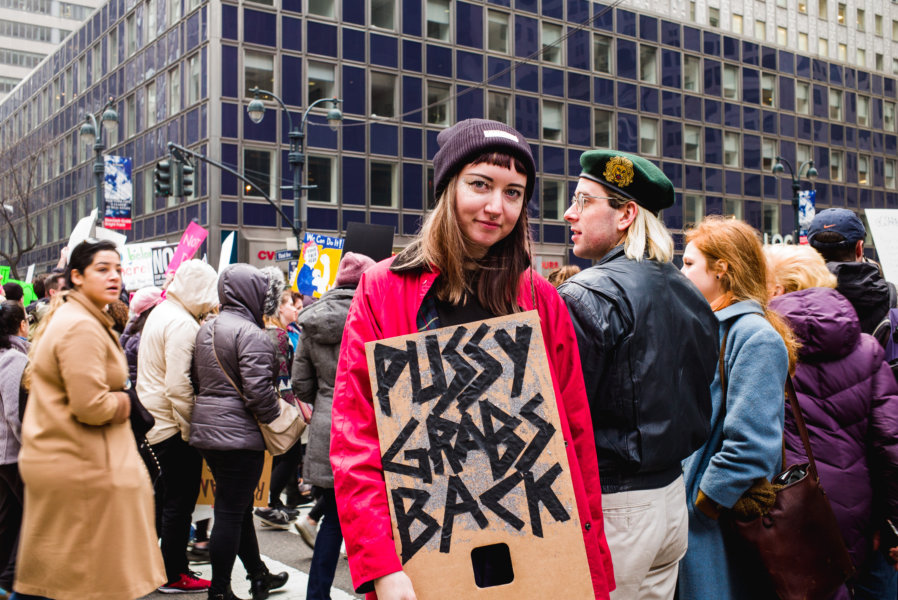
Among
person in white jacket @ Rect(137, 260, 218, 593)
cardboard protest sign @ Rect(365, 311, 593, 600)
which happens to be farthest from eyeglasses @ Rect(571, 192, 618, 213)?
person in white jacket @ Rect(137, 260, 218, 593)

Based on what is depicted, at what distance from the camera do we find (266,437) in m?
4.98

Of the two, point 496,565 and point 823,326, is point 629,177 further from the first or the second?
point 496,565

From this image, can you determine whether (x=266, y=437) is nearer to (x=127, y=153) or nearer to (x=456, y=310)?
(x=456, y=310)

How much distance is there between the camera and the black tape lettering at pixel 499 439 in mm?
2064

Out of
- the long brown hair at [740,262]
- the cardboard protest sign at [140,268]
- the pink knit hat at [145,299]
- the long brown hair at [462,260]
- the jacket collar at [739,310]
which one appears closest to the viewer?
the long brown hair at [462,260]

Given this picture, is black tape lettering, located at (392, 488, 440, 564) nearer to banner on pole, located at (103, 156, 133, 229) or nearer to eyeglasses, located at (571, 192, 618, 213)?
eyeglasses, located at (571, 192, 618, 213)

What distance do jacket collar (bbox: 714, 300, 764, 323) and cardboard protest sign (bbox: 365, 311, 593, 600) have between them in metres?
1.37

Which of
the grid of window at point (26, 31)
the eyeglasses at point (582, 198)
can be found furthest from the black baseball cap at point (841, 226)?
the grid of window at point (26, 31)

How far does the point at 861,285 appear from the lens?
4.55 metres

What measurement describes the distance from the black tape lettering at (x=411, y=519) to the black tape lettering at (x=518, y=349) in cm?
36

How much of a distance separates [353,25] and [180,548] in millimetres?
28386

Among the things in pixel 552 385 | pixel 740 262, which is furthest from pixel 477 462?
pixel 740 262

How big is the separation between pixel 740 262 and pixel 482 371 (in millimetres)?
1716

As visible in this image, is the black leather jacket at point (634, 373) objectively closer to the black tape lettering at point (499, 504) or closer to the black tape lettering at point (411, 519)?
the black tape lettering at point (499, 504)
